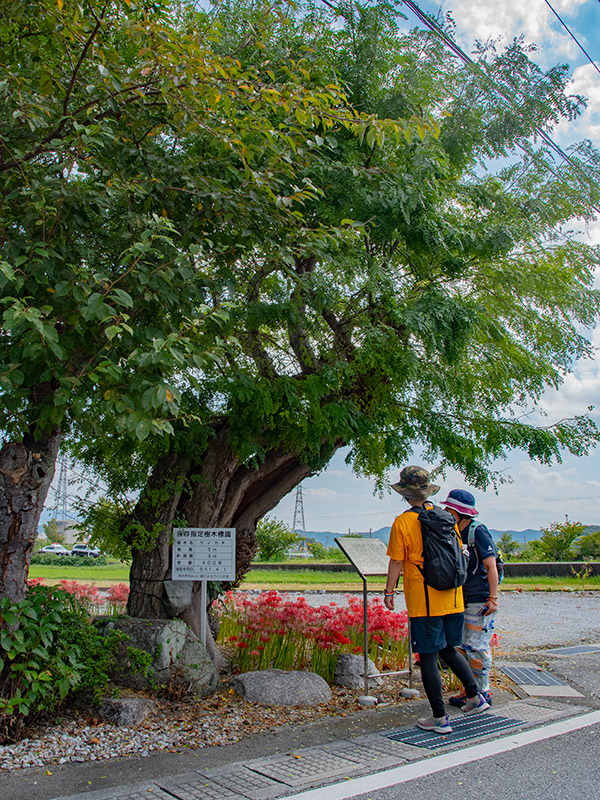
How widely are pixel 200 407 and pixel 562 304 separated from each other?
452 centimetres

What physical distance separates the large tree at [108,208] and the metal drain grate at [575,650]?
658 centimetres

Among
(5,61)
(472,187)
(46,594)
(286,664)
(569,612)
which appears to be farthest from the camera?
(569,612)

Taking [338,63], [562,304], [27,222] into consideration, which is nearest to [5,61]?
[27,222]

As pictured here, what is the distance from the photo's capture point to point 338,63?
707 cm

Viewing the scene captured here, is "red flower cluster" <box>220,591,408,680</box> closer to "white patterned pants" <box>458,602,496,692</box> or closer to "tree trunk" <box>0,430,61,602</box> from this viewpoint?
"white patterned pants" <box>458,602,496,692</box>

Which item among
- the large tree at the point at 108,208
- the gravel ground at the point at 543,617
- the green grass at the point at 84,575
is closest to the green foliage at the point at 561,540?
the gravel ground at the point at 543,617

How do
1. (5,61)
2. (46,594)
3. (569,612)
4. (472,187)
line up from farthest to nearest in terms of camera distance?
(569,612)
(472,187)
(5,61)
(46,594)

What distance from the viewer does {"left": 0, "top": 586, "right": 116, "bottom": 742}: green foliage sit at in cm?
452

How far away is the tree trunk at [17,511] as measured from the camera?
15.7ft

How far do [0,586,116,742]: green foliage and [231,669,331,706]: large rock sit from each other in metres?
1.32

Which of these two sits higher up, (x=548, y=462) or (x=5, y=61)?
(x=5, y=61)

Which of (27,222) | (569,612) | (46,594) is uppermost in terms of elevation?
(27,222)

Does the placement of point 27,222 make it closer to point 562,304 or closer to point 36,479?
point 36,479

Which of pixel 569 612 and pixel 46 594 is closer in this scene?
pixel 46 594
